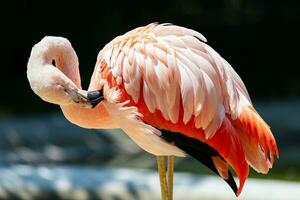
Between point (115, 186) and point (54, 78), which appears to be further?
point (115, 186)

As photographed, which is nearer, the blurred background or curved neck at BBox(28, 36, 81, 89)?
curved neck at BBox(28, 36, 81, 89)

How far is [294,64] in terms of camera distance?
10.1 metres

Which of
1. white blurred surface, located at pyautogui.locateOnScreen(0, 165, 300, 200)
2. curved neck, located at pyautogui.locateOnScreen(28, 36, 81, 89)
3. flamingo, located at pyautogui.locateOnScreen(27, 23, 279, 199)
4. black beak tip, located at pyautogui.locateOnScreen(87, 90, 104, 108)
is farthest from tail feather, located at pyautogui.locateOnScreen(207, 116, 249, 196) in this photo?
white blurred surface, located at pyautogui.locateOnScreen(0, 165, 300, 200)

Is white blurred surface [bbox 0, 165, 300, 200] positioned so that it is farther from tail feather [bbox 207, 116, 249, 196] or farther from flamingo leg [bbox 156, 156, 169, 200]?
tail feather [bbox 207, 116, 249, 196]

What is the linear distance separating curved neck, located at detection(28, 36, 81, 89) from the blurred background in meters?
3.44

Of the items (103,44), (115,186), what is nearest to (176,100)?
(115,186)

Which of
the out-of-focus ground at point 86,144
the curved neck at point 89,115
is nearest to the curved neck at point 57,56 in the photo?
the curved neck at point 89,115

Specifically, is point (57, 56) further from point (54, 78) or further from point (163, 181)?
point (163, 181)

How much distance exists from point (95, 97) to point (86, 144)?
13.7 ft

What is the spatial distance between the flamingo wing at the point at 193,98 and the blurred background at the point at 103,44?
12.0 feet

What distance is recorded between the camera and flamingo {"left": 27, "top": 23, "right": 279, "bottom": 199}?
3.10 m

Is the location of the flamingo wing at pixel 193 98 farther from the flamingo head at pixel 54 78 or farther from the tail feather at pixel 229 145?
the flamingo head at pixel 54 78

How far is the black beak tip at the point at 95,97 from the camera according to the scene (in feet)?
Result: 10.5

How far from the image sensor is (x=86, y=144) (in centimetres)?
Answer: 736
